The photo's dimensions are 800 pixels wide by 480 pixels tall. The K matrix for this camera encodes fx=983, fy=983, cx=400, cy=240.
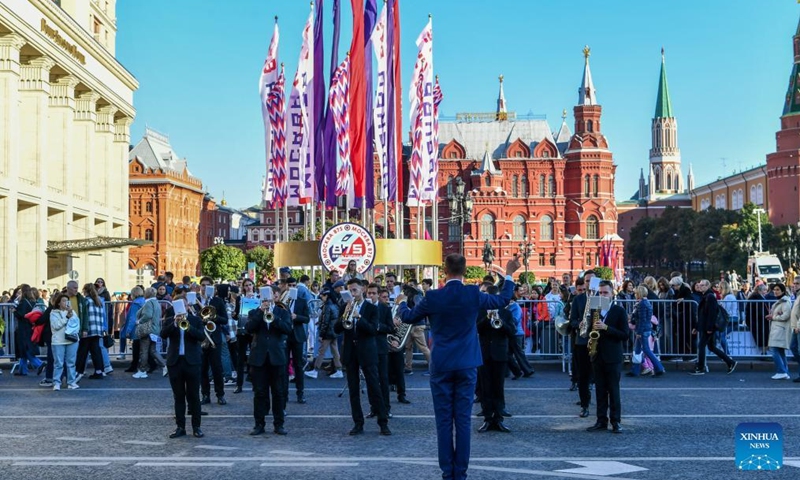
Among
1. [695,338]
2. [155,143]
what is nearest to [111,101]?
[695,338]

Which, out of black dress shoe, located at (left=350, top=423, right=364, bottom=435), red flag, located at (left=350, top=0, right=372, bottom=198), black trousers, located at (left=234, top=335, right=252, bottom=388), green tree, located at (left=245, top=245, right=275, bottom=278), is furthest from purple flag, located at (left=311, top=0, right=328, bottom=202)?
green tree, located at (left=245, top=245, right=275, bottom=278)

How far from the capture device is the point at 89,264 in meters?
54.2

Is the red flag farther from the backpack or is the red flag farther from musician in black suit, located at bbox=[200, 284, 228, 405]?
musician in black suit, located at bbox=[200, 284, 228, 405]

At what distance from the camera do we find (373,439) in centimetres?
1117

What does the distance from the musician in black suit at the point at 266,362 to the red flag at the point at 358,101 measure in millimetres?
16263

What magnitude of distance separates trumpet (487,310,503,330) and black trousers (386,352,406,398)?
2.19 m

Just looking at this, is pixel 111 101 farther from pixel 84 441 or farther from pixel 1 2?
pixel 84 441

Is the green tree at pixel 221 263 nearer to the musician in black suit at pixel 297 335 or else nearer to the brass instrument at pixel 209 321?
the musician in black suit at pixel 297 335

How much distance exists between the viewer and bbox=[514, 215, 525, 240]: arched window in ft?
366

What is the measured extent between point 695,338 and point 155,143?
102568 millimetres

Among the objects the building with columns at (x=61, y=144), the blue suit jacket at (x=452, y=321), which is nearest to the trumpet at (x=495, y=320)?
the blue suit jacket at (x=452, y=321)

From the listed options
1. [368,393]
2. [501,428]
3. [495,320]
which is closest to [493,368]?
[495,320]

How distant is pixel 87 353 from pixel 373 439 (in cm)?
895

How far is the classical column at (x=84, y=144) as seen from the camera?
53781mm
